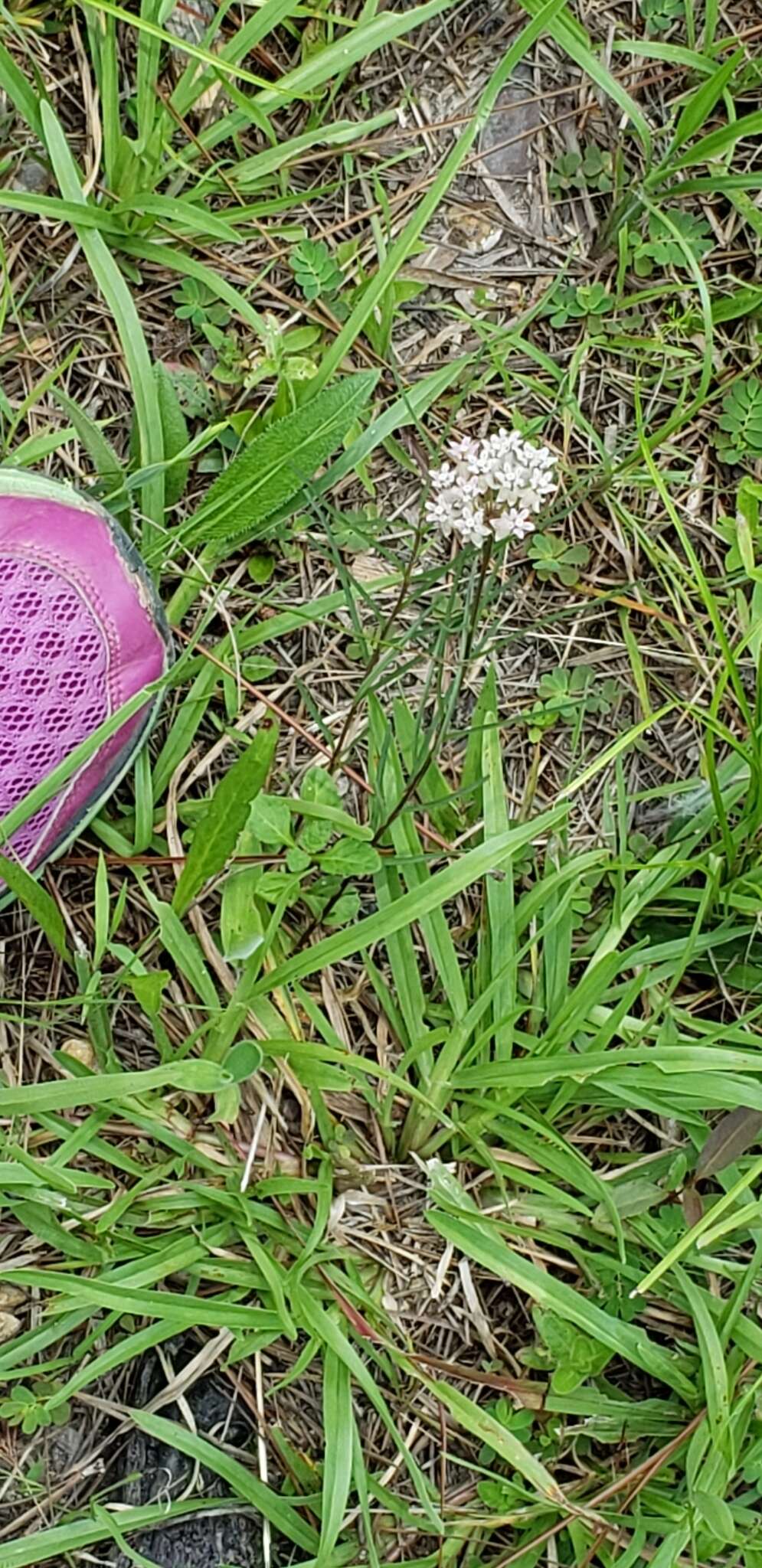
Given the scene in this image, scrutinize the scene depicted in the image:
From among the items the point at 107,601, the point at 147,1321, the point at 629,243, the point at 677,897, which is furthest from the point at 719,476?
the point at 147,1321

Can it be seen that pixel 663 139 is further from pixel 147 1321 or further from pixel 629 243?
pixel 147 1321

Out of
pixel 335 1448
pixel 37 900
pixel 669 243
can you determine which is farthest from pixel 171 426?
pixel 335 1448

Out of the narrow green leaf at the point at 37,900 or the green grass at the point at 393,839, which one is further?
the green grass at the point at 393,839

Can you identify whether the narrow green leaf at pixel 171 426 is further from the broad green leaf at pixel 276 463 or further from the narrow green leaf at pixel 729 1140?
the narrow green leaf at pixel 729 1140

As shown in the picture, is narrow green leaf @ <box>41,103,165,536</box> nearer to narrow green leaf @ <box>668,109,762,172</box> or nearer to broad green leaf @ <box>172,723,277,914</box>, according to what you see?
broad green leaf @ <box>172,723,277,914</box>

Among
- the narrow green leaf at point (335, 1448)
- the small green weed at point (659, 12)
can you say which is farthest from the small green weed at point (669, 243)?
the narrow green leaf at point (335, 1448)

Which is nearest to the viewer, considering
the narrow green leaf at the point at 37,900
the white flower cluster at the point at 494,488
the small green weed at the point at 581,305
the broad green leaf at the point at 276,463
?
the white flower cluster at the point at 494,488

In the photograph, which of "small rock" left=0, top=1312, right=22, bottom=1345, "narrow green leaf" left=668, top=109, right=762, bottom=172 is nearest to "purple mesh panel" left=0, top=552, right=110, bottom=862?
"small rock" left=0, top=1312, right=22, bottom=1345
